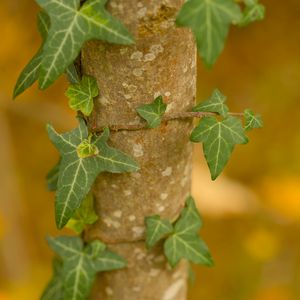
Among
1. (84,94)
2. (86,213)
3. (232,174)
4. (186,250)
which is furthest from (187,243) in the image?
(232,174)

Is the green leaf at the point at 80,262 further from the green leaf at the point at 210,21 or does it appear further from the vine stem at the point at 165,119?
the green leaf at the point at 210,21

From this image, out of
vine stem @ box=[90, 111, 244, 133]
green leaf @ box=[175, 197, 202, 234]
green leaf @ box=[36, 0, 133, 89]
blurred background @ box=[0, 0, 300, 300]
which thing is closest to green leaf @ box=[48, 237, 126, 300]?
green leaf @ box=[175, 197, 202, 234]

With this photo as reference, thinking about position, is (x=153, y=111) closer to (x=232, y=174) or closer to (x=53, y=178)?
(x=53, y=178)

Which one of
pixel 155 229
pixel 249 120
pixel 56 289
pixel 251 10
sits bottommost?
pixel 56 289

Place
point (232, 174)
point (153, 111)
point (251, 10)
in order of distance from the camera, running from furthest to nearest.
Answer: point (232, 174) < point (251, 10) < point (153, 111)

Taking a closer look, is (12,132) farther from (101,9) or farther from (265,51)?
(101,9)

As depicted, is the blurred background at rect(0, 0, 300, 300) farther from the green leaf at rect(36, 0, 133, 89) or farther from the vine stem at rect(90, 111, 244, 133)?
the green leaf at rect(36, 0, 133, 89)

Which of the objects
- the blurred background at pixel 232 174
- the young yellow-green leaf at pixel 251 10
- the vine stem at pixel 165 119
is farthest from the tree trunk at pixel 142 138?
the blurred background at pixel 232 174

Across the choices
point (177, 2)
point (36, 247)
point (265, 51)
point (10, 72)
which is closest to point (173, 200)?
point (177, 2)
